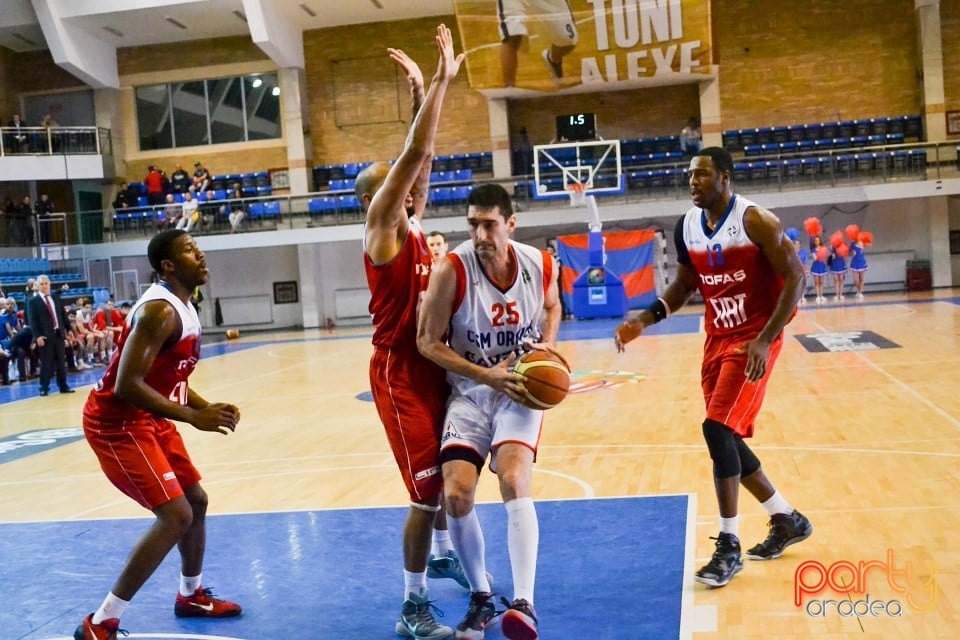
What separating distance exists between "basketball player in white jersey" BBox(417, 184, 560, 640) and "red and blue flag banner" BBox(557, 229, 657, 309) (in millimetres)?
19288

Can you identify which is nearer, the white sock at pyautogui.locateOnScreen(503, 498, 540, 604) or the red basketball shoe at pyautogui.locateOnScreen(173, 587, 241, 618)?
the white sock at pyautogui.locateOnScreen(503, 498, 540, 604)

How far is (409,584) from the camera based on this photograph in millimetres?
4000

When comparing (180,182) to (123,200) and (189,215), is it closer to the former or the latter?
(123,200)

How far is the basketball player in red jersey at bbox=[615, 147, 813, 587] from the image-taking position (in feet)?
14.7

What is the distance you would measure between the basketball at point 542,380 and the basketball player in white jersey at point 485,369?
4 centimetres

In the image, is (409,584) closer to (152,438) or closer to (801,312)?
(152,438)

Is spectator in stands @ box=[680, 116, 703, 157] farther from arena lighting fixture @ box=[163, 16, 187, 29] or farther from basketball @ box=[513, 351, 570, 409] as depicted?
basketball @ box=[513, 351, 570, 409]

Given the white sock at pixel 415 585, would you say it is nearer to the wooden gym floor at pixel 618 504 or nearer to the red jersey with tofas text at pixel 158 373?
the wooden gym floor at pixel 618 504

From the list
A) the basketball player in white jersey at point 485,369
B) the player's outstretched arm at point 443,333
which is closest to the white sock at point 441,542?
Result: the basketball player in white jersey at point 485,369

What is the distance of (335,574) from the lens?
15.9ft

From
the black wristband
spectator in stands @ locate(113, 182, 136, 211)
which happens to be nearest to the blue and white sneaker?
the black wristband

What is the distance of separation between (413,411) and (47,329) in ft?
40.0

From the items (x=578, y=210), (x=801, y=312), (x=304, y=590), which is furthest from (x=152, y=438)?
(x=578, y=210)

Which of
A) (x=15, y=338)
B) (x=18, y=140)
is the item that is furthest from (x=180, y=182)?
(x=15, y=338)
